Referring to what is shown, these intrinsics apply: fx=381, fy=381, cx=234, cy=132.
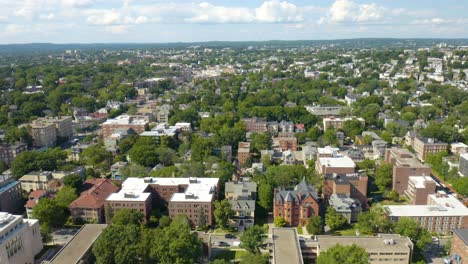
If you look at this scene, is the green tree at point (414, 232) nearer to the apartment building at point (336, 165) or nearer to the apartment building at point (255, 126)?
the apartment building at point (336, 165)

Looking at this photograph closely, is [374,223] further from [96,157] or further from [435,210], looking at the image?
[96,157]

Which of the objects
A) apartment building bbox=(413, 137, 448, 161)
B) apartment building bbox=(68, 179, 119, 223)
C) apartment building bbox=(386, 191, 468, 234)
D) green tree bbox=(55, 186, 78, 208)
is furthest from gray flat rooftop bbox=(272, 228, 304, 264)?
apartment building bbox=(413, 137, 448, 161)

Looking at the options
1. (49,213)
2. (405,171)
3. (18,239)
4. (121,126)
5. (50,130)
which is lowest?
(49,213)

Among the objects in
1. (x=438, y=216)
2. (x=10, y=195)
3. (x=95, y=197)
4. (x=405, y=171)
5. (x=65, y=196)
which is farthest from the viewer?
(x=405, y=171)

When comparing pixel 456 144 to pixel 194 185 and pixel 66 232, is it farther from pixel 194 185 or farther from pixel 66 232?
pixel 66 232

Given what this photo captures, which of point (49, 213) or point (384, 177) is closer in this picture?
point (49, 213)

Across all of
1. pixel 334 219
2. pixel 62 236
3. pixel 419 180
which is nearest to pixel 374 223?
pixel 334 219
